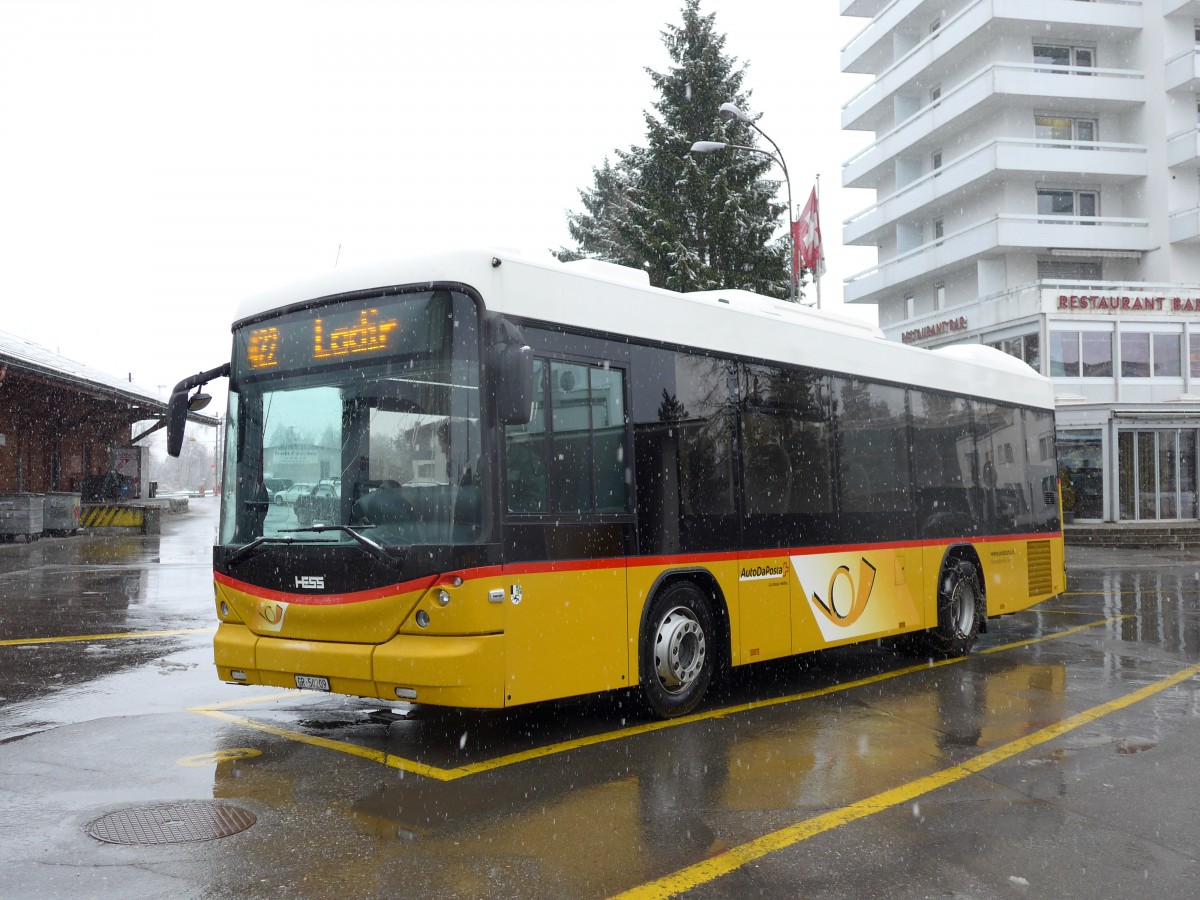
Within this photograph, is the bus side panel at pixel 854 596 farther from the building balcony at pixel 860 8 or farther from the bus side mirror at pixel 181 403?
the building balcony at pixel 860 8

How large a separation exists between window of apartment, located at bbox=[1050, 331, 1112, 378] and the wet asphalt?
1202 inches

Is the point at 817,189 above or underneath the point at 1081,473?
above

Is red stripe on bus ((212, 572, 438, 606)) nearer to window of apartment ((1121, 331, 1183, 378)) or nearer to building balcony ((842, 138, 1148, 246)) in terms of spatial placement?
window of apartment ((1121, 331, 1183, 378))

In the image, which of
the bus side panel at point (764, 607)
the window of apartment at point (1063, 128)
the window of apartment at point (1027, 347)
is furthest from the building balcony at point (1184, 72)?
the bus side panel at point (764, 607)

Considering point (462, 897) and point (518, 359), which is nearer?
point (462, 897)

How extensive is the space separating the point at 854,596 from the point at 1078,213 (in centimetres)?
3953

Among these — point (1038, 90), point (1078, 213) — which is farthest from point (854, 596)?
point (1078, 213)

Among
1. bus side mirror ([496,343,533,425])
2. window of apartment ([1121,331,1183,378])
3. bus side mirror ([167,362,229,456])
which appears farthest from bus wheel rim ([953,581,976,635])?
window of apartment ([1121,331,1183,378])

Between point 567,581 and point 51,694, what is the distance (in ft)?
15.6

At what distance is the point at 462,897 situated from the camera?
4426 mm

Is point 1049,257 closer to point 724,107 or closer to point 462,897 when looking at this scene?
point 724,107

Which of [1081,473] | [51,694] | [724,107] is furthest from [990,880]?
[1081,473]

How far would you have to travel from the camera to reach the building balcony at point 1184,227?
135 ft

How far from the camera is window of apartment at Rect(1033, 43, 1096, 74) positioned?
44750mm
